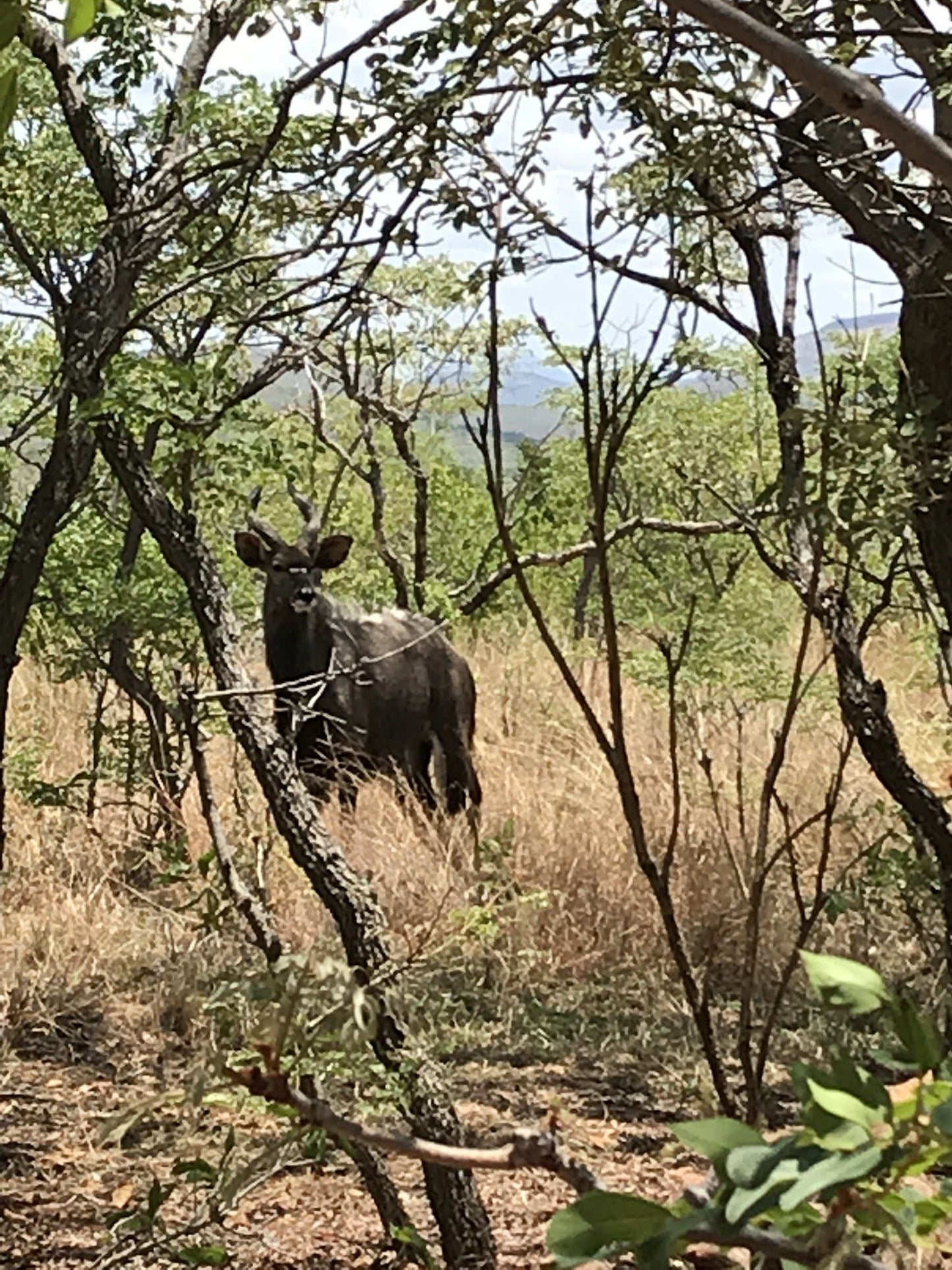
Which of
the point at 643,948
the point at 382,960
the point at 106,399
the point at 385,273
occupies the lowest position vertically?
the point at 643,948

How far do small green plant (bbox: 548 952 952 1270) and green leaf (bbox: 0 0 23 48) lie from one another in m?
0.63

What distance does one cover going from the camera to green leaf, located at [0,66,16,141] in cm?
87

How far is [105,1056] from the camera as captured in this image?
5180 mm

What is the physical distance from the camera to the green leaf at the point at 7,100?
87 centimetres

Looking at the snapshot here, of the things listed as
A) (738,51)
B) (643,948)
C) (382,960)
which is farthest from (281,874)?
(738,51)

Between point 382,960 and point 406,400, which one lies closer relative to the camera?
point 382,960

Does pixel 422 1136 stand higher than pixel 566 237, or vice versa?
pixel 566 237

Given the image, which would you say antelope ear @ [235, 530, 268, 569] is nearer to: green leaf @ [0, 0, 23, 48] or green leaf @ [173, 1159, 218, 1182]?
green leaf @ [173, 1159, 218, 1182]

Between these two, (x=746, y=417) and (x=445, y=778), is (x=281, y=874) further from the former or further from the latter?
(x=746, y=417)

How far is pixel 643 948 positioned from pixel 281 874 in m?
1.48

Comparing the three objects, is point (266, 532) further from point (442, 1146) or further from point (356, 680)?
A: point (442, 1146)

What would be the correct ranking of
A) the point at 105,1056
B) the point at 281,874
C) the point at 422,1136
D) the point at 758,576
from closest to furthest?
1. the point at 422,1136
2. the point at 105,1056
3. the point at 281,874
4. the point at 758,576

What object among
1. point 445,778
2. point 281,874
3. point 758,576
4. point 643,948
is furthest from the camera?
point 758,576

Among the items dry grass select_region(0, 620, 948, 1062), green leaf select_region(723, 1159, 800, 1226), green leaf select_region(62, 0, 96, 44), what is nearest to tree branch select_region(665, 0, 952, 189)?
green leaf select_region(62, 0, 96, 44)
